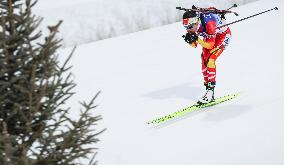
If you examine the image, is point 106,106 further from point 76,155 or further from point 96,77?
point 76,155

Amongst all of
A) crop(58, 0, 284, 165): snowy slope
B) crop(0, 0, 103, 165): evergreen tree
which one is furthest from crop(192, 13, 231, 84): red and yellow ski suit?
crop(0, 0, 103, 165): evergreen tree

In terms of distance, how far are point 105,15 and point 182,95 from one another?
10.8 metres

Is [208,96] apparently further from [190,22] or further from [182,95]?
[190,22]

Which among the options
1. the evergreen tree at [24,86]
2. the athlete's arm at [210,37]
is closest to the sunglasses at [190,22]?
the athlete's arm at [210,37]

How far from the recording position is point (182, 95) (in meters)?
10.2

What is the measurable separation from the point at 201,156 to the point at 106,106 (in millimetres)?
3754

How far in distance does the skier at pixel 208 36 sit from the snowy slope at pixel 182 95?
2.16 feet

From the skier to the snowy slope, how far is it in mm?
659

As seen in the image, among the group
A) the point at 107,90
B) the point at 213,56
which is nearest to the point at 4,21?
the point at 213,56

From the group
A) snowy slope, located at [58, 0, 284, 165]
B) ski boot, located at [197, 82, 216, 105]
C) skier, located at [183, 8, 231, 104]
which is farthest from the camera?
ski boot, located at [197, 82, 216, 105]

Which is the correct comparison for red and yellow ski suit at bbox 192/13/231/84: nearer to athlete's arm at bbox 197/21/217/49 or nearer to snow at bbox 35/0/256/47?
athlete's arm at bbox 197/21/217/49

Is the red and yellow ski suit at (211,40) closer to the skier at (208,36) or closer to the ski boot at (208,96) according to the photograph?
the skier at (208,36)

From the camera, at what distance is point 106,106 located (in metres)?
10.1

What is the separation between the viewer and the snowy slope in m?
7.07
